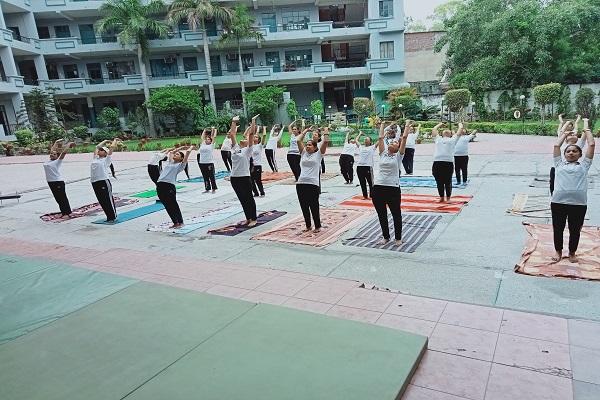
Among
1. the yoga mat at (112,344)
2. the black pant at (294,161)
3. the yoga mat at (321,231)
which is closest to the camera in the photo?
the yoga mat at (112,344)

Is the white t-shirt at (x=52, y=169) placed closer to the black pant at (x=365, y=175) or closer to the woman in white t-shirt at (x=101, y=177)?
the woman in white t-shirt at (x=101, y=177)

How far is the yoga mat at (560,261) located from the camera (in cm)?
519

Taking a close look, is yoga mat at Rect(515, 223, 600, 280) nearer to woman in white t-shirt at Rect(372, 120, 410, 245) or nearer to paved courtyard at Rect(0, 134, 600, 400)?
paved courtyard at Rect(0, 134, 600, 400)

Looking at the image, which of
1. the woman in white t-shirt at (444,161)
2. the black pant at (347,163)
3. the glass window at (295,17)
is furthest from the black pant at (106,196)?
the glass window at (295,17)

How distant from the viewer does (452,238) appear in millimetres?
6953

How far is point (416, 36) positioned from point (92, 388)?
4268 centimetres

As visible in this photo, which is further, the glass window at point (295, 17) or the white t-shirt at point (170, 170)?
the glass window at point (295, 17)

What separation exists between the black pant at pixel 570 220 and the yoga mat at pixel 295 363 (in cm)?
302

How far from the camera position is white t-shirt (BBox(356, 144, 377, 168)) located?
9.32 metres

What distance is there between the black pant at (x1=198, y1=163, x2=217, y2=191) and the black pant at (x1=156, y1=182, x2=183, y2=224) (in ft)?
10.9

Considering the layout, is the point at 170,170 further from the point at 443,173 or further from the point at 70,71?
the point at 70,71

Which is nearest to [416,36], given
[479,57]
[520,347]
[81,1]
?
[479,57]

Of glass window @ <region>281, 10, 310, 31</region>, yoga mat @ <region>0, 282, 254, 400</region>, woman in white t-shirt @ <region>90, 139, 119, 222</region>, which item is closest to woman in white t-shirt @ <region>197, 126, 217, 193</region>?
woman in white t-shirt @ <region>90, 139, 119, 222</region>

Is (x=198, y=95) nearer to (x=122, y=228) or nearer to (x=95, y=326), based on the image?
(x=122, y=228)
